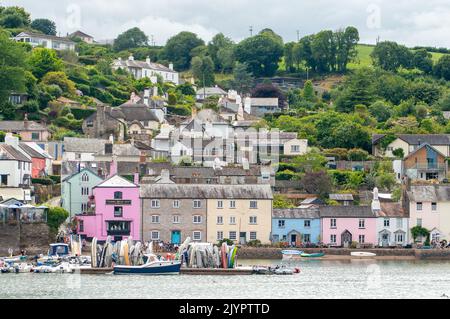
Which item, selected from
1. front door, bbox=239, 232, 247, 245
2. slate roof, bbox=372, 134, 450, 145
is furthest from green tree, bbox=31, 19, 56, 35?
front door, bbox=239, 232, 247, 245

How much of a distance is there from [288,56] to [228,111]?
3930 centimetres

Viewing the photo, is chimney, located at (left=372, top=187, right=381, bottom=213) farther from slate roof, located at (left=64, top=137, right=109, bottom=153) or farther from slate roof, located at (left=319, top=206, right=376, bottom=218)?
slate roof, located at (left=64, top=137, right=109, bottom=153)

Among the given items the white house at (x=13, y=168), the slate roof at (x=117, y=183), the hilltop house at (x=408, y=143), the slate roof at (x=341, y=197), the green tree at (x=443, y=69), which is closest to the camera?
the slate roof at (x=117, y=183)

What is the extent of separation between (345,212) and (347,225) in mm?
845

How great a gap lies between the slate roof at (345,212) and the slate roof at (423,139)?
800 inches

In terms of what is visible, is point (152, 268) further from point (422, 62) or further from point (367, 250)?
point (422, 62)

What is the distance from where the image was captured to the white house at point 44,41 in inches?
5354

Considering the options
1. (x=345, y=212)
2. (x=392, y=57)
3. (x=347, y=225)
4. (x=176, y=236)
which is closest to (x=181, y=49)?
(x=392, y=57)

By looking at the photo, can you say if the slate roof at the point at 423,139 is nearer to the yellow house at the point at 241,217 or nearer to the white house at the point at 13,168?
the yellow house at the point at 241,217

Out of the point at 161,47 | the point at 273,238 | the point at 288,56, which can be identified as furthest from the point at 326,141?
the point at 161,47

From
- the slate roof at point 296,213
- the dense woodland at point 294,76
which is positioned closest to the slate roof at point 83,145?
the dense woodland at point 294,76

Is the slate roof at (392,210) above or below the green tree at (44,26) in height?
below

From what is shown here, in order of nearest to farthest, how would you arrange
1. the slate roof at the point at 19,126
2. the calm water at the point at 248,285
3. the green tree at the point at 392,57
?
the calm water at the point at 248,285
the slate roof at the point at 19,126
the green tree at the point at 392,57

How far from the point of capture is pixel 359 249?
77.0 metres
